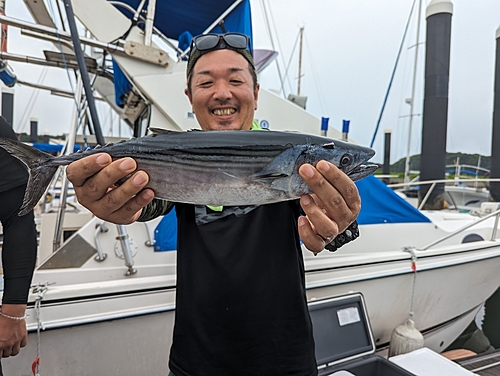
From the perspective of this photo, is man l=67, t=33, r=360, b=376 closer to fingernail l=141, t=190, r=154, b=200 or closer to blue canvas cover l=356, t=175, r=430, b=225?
fingernail l=141, t=190, r=154, b=200

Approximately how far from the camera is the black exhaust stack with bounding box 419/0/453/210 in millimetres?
7836

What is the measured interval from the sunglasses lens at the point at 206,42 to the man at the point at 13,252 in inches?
45.3

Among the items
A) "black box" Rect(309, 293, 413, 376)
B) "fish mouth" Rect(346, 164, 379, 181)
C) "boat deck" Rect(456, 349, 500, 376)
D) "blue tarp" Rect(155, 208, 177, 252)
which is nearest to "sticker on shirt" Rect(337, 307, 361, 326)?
"black box" Rect(309, 293, 413, 376)

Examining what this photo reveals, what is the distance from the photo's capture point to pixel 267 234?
61.3 inches

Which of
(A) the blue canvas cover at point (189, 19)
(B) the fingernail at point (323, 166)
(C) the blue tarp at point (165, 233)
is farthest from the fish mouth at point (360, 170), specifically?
(A) the blue canvas cover at point (189, 19)

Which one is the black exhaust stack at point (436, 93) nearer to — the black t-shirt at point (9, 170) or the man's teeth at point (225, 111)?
the man's teeth at point (225, 111)

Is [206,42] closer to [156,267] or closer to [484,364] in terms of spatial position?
[156,267]

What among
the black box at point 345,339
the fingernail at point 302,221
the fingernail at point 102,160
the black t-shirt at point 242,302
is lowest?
the black box at point 345,339

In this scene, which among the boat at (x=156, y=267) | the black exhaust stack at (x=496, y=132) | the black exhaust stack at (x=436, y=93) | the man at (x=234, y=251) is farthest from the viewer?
the black exhaust stack at (x=496, y=132)

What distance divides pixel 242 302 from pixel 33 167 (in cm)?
108

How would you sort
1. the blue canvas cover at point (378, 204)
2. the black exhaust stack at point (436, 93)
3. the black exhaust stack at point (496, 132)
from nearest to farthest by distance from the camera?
the blue canvas cover at point (378, 204) → the black exhaust stack at point (436, 93) → the black exhaust stack at point (496, 132)

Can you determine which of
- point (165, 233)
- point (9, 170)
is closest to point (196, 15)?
point (165, 233)

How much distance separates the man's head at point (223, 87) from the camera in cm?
163

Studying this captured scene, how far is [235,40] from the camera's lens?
5.79ft
